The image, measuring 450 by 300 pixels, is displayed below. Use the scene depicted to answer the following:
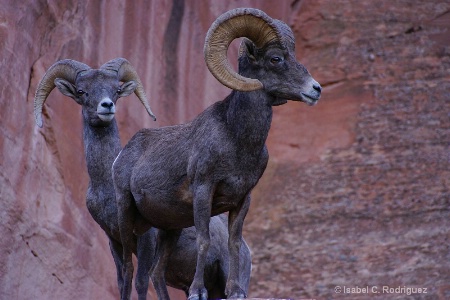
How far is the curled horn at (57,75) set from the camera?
47.3 ft

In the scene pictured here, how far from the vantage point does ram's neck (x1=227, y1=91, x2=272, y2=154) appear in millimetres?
11883

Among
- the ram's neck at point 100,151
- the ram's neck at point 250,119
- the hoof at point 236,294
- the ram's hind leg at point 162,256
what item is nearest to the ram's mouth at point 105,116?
the ram's neck at point 100,151

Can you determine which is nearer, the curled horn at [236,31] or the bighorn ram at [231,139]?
the bighorn ram at [231,139]

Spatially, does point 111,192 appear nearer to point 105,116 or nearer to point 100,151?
point 100,151

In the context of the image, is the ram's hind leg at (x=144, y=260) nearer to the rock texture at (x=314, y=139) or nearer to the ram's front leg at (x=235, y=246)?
the ram's front leg at (x=235, y=246)

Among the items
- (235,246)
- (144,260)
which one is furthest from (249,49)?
(144,260)

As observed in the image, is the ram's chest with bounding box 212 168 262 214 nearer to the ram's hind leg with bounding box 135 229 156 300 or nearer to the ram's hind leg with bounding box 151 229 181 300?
the ram's hind leg with bounding box 151 229 181 300

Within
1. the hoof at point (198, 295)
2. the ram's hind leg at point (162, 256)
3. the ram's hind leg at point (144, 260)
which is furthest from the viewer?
the ram's hind leg at point (144, 260)

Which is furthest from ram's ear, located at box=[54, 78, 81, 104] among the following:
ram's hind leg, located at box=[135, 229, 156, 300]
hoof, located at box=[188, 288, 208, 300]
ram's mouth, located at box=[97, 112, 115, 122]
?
hoof, located at box=[188, 288, 208, 300]

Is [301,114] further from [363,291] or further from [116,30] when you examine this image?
[116,30]

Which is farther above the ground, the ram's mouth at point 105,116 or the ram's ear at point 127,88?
the ram's ear at point 127,88

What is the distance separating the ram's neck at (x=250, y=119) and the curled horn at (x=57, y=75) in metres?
2.94

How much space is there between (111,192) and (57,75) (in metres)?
1.74

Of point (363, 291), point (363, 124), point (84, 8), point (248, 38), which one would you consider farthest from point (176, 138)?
point (363, 124)
